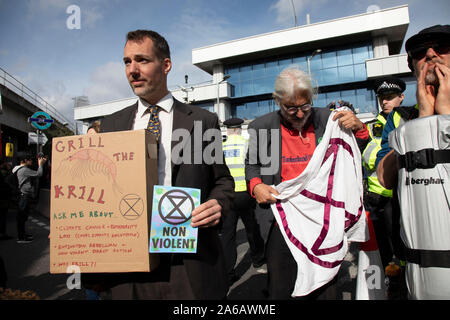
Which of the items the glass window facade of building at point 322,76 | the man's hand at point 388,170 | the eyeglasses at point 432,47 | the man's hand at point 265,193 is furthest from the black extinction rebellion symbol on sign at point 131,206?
the glass window facade of building at point 322,76

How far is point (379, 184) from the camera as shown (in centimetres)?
293

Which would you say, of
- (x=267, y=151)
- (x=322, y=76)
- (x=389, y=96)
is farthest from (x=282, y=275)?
(x=322, y=76)

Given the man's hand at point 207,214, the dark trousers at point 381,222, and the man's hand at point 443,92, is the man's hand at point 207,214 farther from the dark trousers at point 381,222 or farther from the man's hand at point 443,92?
the dark trousers at point 381,222

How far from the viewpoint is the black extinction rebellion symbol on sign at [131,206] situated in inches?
50.7

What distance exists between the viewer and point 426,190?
1245 millimetres

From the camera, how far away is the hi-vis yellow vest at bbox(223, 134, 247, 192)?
438 centimetres

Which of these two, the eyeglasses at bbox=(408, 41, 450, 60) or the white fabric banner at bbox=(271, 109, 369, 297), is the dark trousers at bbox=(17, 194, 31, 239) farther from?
the eyeglasses at bbox=(408, 41, 450, 60)

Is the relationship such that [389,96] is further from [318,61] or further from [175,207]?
[318,61]

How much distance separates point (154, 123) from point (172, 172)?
0.31 m

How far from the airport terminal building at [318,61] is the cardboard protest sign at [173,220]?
26203 mm
